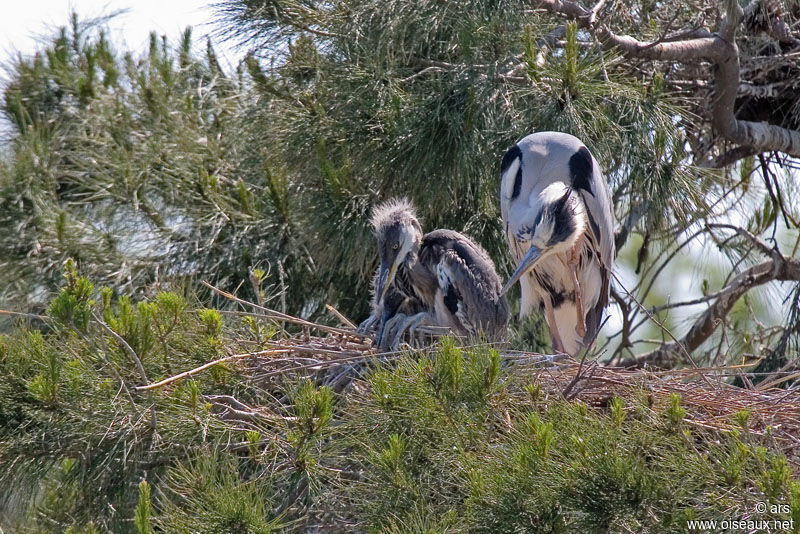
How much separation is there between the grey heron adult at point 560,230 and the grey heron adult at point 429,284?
0.16m

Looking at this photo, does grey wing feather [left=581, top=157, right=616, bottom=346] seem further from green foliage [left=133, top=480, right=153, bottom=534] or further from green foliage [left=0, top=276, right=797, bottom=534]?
green foliage [left=133, top=480, right=153, bottom=534]

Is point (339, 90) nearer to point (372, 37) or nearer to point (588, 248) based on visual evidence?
point (372, 37)

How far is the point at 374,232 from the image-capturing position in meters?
3.57

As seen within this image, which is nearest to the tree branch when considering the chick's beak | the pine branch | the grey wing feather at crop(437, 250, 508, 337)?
the pine branch

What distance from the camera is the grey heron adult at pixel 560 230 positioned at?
3203 mm

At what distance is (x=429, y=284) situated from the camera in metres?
3.39

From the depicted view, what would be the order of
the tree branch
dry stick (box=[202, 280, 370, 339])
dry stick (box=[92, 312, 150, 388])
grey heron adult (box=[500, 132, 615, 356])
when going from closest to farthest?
1. dry stick (box=[92, 312, 150, 388])
2. dry stick (box=[202, 280, 370, 339])
3. grey heron adult (box=[500, 132, 615, 356])
4. the tree branch

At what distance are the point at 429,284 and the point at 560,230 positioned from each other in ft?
1.68

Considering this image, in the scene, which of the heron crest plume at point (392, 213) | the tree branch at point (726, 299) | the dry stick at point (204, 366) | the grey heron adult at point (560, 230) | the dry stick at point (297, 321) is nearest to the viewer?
the dry stick at point (204, 366)

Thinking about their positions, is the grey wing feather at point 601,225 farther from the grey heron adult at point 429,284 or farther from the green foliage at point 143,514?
the green foliage at point 143,514

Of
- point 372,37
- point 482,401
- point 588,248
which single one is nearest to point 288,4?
point 372,37

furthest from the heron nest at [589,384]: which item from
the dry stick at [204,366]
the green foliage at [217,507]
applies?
the green foliage at [217,507]

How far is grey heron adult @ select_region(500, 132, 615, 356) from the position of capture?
320cm

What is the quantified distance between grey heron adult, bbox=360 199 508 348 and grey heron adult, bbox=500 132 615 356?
0.16 metres
